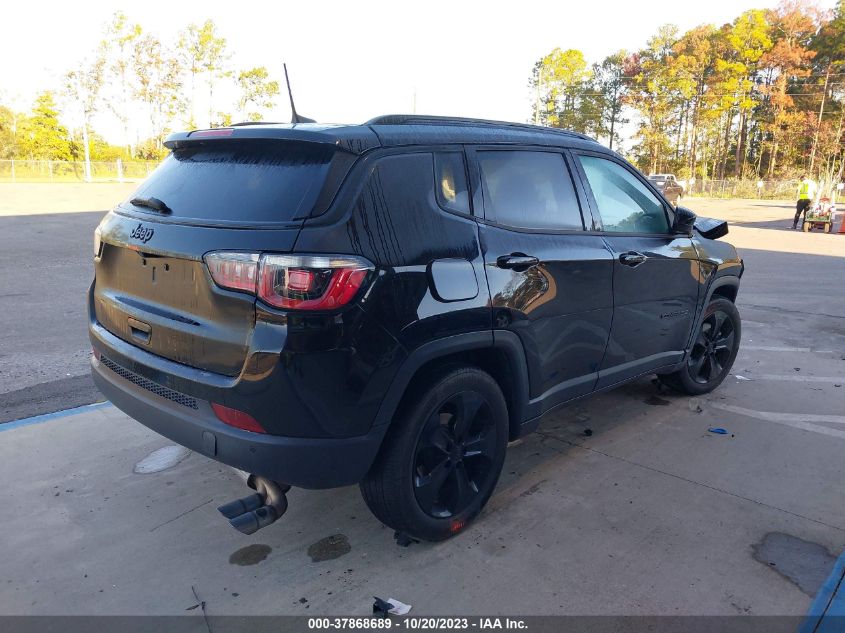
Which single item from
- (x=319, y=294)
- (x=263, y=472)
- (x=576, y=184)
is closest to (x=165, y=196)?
(x=319, y=294)

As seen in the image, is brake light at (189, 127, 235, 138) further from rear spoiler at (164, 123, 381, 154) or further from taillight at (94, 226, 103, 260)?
taillight at (94, 226, 103, 260)

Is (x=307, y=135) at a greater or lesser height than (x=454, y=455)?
greater

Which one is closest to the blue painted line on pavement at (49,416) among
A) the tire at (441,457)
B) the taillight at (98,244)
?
the taillight at (98,244)

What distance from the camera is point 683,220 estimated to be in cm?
420

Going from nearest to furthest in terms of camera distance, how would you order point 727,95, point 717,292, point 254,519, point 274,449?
point 274,449 < point 254,519 < point 717,292 < point 727,95

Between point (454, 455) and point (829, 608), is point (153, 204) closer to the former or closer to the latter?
point (454, 455)

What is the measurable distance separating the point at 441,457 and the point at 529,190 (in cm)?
142

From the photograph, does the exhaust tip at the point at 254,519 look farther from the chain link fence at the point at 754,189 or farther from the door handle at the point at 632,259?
the chain link fence at the point at 754,189

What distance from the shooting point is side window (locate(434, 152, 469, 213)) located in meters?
2.82

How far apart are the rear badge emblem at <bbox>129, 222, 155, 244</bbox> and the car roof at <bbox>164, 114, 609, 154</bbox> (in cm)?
47

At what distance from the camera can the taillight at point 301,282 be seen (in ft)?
7.48

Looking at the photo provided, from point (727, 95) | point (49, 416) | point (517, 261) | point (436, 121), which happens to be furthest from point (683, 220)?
point (727, 95)

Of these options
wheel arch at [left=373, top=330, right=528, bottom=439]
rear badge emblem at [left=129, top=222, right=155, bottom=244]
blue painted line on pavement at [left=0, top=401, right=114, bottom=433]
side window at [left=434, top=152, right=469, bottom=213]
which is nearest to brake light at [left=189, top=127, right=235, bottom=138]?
rear badge emblem at [left=129, top=222, right=155, bottom=244]

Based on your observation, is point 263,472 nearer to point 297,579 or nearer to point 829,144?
point 297,579
